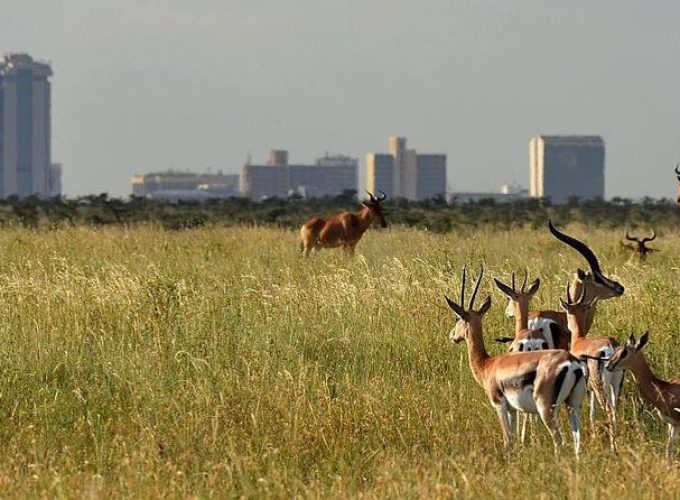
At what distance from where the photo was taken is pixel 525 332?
801 centimetres

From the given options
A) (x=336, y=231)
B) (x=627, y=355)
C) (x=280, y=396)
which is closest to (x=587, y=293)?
(x=627, y=355)

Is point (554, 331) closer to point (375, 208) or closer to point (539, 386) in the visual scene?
point (539, 386)

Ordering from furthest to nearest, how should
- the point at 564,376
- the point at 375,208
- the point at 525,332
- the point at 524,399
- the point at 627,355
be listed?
1. the point at 375,208
2. the point at 525,332
3. the point at 627,355
4. the point at 524,399
5. the point at 564,376

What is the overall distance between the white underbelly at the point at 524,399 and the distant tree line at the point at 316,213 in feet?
74.9

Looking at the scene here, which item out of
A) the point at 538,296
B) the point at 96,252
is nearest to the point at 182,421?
the point at 538,296

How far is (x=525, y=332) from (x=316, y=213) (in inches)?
1410

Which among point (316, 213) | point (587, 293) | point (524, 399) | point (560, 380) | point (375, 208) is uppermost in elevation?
point (375, 208)

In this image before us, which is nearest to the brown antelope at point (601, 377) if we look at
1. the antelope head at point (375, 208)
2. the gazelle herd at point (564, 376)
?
the gazelle herd at point (564, 376)

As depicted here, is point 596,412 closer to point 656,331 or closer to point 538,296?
point 656,331

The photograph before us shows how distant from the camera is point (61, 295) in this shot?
11.5 m

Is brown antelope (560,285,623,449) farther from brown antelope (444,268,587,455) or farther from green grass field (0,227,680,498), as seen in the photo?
brown antelope (444,268,587,455)

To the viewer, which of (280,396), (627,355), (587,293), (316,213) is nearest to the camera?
(627,355)

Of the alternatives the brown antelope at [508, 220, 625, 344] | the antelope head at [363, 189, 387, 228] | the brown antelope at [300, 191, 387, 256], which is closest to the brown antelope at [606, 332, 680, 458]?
the brown antelope at [508, 220, 625, 344]

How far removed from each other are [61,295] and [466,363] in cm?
390
